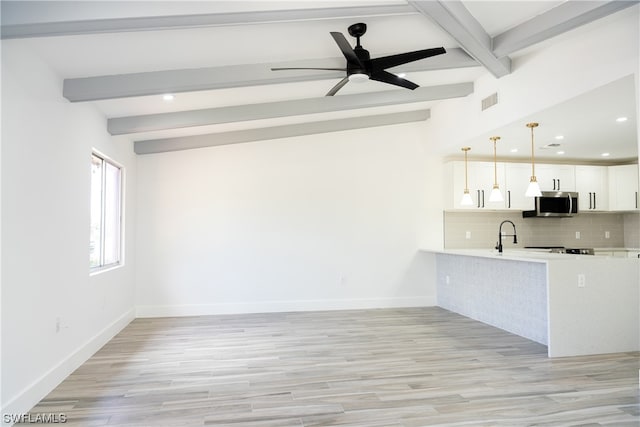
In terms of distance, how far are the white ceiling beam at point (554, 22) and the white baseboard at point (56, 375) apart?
15.1ft

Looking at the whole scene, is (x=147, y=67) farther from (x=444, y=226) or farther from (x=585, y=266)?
(x=444, y=226)

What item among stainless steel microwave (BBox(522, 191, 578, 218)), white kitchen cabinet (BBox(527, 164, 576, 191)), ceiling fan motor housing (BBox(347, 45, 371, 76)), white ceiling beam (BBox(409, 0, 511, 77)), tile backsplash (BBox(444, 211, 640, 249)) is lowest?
tile backsplash (BBox(444, 211, 640, 249))

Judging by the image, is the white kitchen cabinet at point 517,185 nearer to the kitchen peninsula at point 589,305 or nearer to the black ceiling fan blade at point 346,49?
the kitchen peninsula at point 589,305

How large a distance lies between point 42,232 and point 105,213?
190cm

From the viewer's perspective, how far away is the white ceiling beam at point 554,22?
9.34ft

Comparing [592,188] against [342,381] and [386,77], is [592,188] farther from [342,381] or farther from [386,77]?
[342,381]

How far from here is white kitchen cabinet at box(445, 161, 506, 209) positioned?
6402 mm

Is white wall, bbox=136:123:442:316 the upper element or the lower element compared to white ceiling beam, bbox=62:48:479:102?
lower

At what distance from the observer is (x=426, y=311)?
20.3ft

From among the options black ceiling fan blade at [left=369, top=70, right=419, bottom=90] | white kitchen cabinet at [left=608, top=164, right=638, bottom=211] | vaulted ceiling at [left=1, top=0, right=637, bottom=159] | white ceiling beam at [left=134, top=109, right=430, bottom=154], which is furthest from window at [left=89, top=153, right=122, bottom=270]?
white kitchen cabinet at [left=608, top=164, right=638, bottom=211]

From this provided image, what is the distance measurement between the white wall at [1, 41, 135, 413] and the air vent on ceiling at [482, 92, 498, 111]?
14.4 ft

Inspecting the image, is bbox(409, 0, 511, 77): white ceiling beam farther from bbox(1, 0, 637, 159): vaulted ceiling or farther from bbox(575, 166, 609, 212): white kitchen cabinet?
bbox(575, 166, 609, 212): white kitchen cabinet

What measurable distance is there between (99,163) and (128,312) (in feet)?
6.88

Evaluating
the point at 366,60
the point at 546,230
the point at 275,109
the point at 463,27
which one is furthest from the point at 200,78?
the point at 546,230
